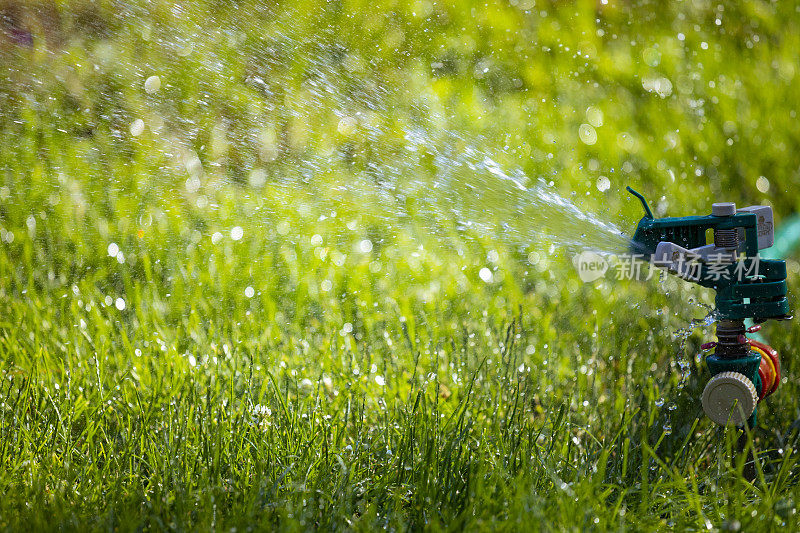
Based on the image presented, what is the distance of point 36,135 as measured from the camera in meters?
3.31

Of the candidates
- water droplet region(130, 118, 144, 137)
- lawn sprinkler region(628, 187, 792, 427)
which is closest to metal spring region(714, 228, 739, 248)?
lawn sprinkler region(628, 187, 792, 427)

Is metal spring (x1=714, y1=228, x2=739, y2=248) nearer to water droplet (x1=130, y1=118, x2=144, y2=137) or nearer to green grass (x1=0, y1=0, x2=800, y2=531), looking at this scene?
green grass (x1=0, y1=0, x2=800, y2=531)

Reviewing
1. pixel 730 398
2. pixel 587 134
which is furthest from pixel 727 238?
pixel 587 134

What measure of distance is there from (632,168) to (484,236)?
65cm

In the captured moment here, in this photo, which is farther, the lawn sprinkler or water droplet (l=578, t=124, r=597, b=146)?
water droplet (l=578, t=124, r=597, b=146)

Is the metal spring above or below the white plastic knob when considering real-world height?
above

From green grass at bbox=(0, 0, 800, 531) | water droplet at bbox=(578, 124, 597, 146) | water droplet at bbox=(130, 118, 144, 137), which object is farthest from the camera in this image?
water droplet at bbox=(130, 118, 144, 137)

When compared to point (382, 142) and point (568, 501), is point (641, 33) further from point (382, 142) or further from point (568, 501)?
point (568, 501)

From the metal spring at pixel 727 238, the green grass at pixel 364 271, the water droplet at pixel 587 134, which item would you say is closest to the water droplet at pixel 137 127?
the green grass at pixel 364 271

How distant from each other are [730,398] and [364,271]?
4.11 feet

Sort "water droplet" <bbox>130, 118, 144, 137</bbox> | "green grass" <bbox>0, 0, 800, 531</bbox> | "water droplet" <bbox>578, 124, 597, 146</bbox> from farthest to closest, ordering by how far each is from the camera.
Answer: "water droplet" <bbox>130, 118, 144, 137</bbox> → "water droplet" <bbox>578, 124, 597, 146</bbox> → "green grass" <bbox>0, 0, 800, 531</bbox>

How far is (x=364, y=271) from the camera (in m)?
2.78

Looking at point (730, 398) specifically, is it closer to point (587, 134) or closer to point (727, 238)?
point (727, 238)

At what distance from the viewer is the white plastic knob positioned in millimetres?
1896
